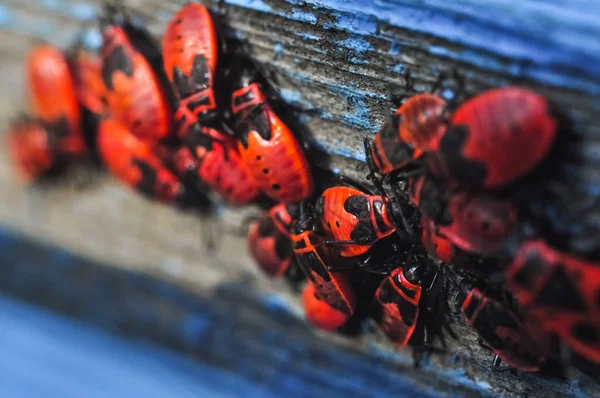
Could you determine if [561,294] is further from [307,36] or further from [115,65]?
[115,65]

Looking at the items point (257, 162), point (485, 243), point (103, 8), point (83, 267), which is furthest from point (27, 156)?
point (485, 243)

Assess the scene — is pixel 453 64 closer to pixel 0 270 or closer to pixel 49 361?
pixel 49 361

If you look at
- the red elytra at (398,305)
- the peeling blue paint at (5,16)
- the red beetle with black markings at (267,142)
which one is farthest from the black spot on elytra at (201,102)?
the peeling blue paint at (5,16)

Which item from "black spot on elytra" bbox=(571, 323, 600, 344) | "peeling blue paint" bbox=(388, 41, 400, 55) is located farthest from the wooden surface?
"black spot on elytra" bbox=(571, 323, 600, 344)

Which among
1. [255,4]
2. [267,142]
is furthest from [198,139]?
[255,4]

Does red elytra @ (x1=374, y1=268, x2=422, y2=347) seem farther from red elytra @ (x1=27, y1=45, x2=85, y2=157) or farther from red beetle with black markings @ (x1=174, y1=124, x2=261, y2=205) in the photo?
red elytra @ (x1=27, y1=45, x2=85, y2=157)
